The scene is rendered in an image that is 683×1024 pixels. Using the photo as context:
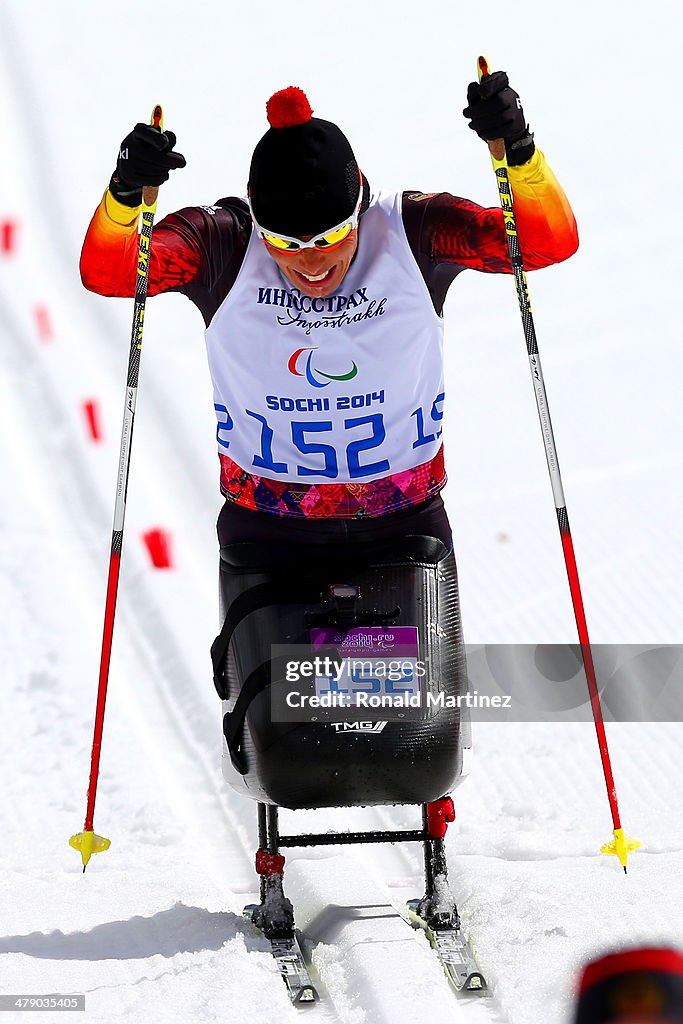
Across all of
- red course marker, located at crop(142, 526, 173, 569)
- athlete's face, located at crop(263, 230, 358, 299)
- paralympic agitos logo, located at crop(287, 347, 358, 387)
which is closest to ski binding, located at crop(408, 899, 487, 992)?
paralympic agitos logo, located at crop(287, 347, 358, 387)

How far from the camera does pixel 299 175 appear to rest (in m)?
3.54

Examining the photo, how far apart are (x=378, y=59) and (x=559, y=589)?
303 inches

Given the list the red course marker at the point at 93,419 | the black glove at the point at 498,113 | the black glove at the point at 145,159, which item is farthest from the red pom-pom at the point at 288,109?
the red course marker at the point at 93,419

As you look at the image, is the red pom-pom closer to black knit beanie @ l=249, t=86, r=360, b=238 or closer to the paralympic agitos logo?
black knit beanie @ l=249, t=86, r=360, b=238

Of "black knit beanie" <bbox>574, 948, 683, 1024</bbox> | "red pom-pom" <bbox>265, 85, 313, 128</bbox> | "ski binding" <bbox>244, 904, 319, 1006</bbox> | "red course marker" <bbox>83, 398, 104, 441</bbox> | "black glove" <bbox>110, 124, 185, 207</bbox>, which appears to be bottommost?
"black knit beanie" <bbox>574, 948, 683, 1024</bbox>

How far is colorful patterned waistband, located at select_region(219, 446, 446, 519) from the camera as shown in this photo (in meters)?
3.99

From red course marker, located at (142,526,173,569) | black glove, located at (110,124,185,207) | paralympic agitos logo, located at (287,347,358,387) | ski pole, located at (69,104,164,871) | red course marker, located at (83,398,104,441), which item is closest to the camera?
black glove, located at (110,124,185,207)

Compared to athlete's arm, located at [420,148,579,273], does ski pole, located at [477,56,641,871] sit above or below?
below

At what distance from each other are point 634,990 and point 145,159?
2662 millimetres

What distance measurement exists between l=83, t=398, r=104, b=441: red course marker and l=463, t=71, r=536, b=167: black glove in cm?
434

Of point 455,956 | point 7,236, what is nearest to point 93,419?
point 7,236

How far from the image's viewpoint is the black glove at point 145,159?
142 inches

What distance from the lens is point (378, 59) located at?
40.6 ft

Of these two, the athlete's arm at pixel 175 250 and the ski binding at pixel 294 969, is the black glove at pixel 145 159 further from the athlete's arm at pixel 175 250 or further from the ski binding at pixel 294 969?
the ski binding at pixel 294 969
